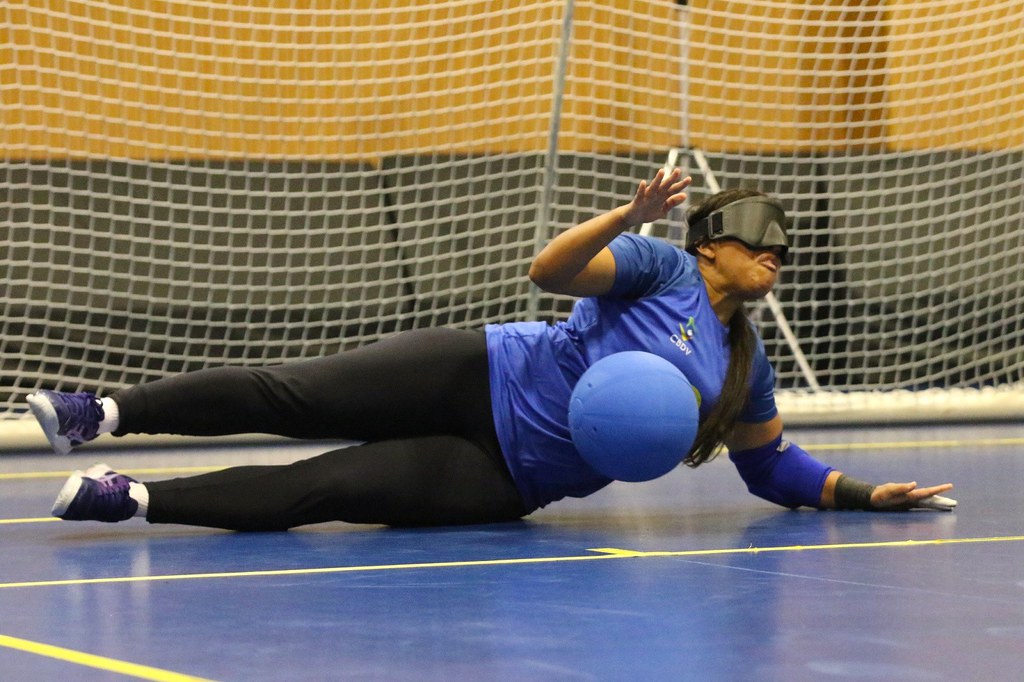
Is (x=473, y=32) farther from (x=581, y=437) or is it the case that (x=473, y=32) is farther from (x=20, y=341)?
(x=581, y=437)

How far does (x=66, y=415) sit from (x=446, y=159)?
4.48 meters

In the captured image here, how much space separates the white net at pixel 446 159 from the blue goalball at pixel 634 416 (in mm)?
3427

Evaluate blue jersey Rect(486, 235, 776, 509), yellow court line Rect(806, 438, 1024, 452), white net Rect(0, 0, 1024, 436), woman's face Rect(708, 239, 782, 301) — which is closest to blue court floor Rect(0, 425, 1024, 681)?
blue jersey Rect(486, 235, 776, 509)

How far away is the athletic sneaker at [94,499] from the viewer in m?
3.18

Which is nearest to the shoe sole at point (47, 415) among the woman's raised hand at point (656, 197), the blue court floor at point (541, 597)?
the blue court floor at point (541, 597)

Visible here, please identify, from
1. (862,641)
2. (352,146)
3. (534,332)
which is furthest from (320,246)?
(862,641)

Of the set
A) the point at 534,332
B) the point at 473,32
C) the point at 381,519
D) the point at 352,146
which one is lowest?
the point at 381,519

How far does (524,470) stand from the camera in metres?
3.48

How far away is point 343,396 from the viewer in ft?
11.1

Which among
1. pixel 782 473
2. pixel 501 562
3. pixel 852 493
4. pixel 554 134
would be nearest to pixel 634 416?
pixel 501 562

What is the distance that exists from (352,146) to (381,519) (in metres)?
4.23

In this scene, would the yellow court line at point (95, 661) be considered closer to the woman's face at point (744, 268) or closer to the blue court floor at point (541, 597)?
the blue court floor at point (541, 597)

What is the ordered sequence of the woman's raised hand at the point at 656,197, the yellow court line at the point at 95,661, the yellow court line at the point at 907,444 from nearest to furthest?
the yellow court line at the point at 95,661 → the woman's raised hand at the point at 656,197 → the yellow court line at the point at 907,444

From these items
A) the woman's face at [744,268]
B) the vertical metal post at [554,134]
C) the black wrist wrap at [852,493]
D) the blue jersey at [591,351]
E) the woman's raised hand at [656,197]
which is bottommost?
the black wrist wrap at [852,493]
